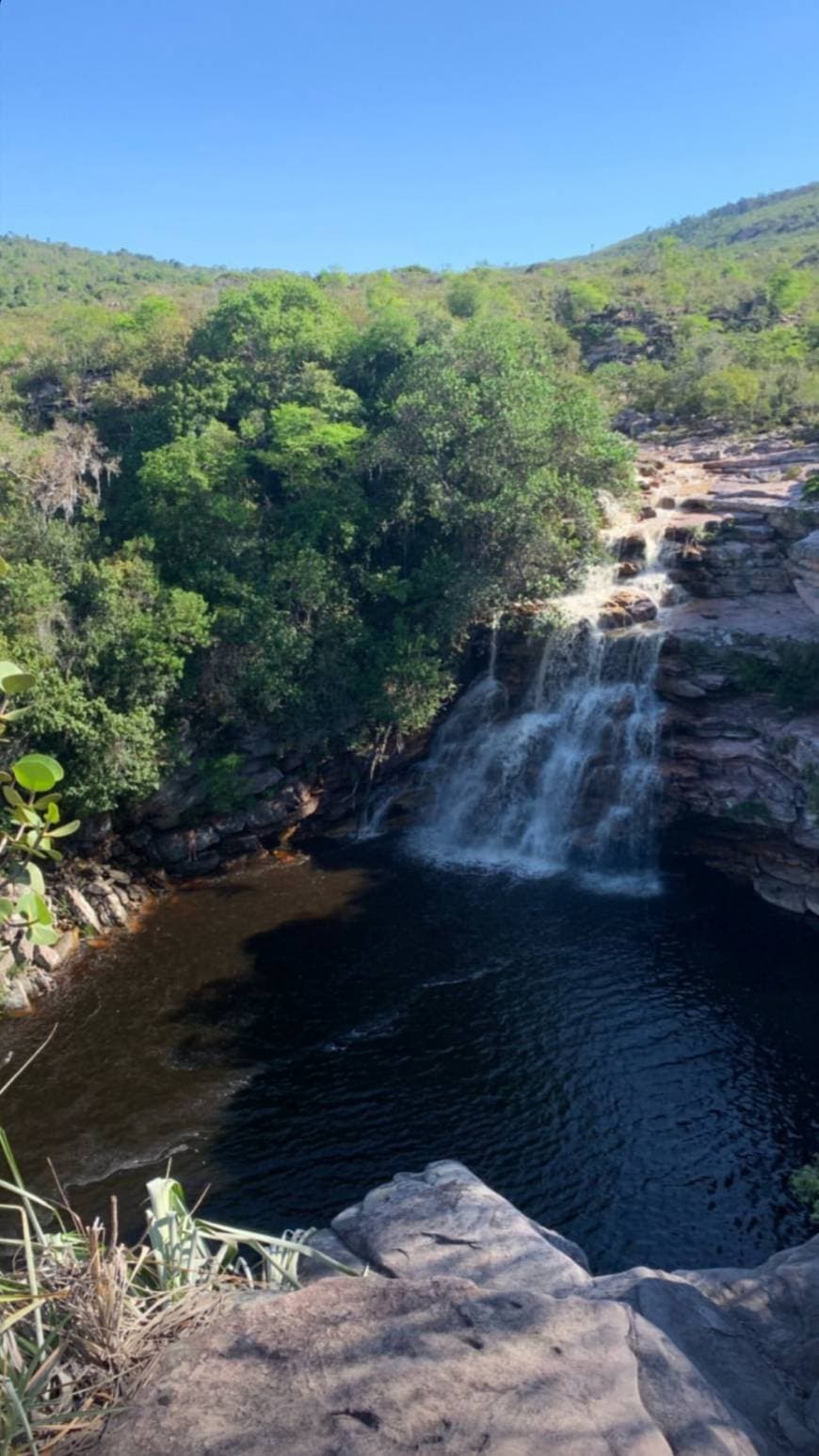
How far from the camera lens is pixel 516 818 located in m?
25.0

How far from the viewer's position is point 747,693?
23.2 metres

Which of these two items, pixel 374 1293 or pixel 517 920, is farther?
pixel 517 920

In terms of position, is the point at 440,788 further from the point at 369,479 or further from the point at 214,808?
the point at 369,479

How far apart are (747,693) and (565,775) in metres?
5.36

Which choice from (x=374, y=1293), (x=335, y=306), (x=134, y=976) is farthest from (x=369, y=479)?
(x=374, y=1293)

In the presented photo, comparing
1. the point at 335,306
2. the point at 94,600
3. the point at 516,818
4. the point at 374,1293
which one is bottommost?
the point at 516,818

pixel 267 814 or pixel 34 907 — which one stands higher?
pixel 34 907

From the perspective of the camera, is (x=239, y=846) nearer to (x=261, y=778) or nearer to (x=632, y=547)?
(x=261, y=778)

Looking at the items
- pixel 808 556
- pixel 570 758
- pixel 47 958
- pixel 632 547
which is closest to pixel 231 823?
pixel 47 958

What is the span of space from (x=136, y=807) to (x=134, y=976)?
5.03m

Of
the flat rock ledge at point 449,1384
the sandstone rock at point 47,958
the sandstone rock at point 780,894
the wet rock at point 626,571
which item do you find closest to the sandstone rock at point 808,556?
the wet rock at point 626,571

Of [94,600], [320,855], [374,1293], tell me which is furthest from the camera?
[320,855]

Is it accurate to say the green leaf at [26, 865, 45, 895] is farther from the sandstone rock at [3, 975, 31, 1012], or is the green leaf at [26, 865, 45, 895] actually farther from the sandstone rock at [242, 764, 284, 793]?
the sandstone rock at [242, 764, 284, 793]

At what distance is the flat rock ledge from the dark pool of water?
8064mm
